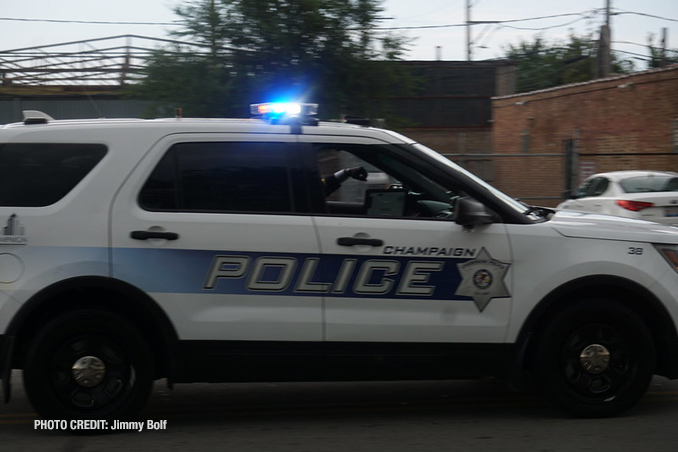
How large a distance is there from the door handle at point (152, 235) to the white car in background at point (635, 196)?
990 centimetres

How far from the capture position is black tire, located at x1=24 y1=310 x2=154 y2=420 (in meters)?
4.75

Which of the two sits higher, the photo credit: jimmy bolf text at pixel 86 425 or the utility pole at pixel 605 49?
the utility pole at pixel 605 49

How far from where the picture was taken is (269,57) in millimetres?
16625

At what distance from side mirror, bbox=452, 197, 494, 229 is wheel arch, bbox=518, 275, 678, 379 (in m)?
0.64

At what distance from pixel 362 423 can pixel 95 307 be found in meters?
1.82

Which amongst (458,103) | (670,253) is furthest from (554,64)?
(670,253)

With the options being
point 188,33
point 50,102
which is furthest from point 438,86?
point 188,33

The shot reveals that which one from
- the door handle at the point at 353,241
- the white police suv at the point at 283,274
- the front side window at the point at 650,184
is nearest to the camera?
the white police suv at the point at 283,274

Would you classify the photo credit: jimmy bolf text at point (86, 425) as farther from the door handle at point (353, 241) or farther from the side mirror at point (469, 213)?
the side mirror at point (469, 213)

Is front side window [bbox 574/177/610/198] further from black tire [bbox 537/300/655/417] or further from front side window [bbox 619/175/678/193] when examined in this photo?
black tire [bbox 537/300/655/417]

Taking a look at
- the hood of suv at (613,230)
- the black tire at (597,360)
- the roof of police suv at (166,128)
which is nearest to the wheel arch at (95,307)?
the roof of police suv at (166,128)

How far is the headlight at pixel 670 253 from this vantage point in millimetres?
5125

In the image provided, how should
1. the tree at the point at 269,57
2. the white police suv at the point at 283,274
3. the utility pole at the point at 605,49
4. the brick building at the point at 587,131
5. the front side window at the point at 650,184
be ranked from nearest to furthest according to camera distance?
the white police suv at the point at 283,274 < the front side window at the point at 650,184 < the tree at the point at 269,57 < the brick building at the point at 587,131 < the utility pole at the point at 605,49

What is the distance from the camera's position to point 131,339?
4836mm
